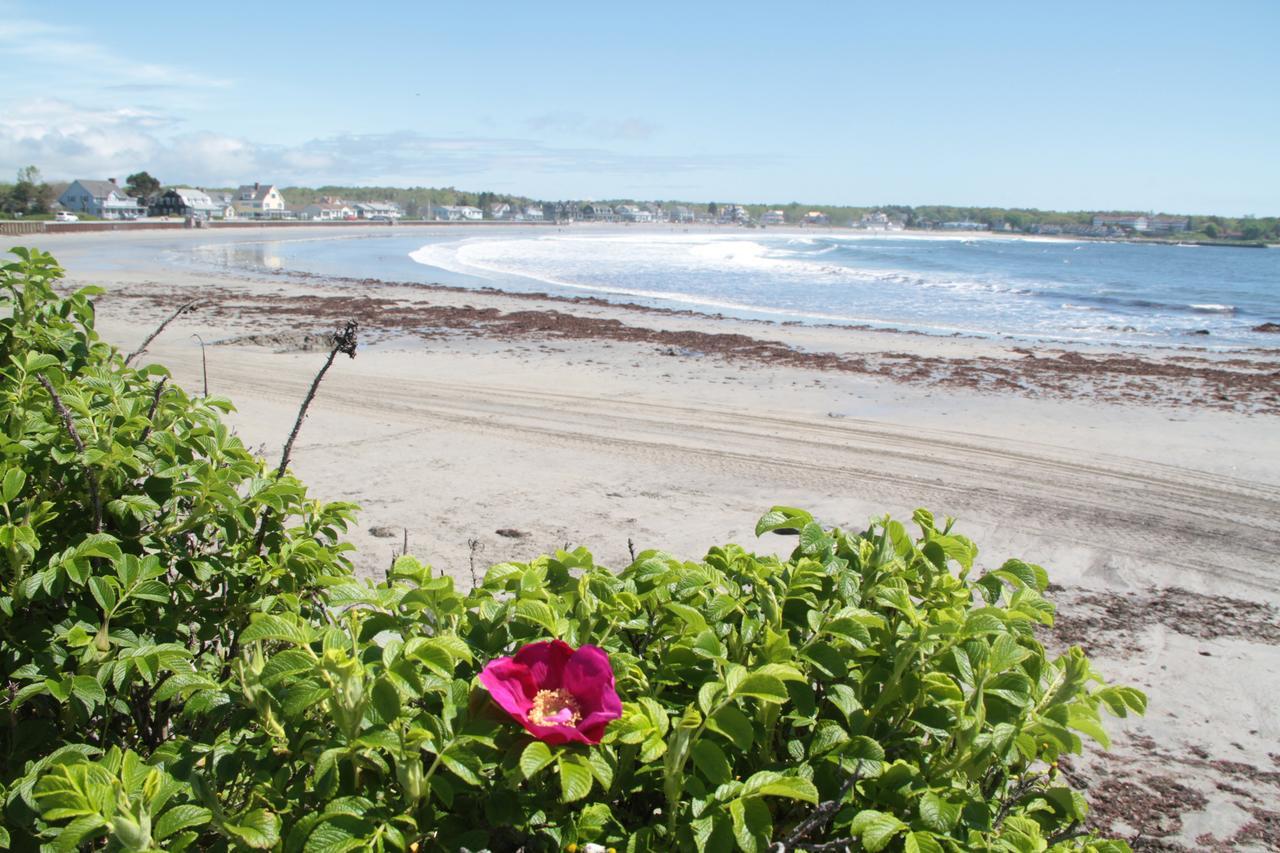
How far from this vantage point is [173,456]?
2145 mm

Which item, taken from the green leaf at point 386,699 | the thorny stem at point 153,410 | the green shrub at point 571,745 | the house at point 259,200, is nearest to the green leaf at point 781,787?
the green shrub at point 571,745

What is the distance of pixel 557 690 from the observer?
1402 mm

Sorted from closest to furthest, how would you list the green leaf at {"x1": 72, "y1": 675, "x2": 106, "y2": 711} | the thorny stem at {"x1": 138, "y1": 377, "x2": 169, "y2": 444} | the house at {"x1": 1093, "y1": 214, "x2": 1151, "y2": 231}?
the green leaf at {"x1": 72, "y1": 675, "x2": 106, "y2": 711}, the thorny stem at {"x1": 138, "y1": 377, "x2": 169, "y2": 444}, the house at {"x1": 1093, "y1": 214, "x2": 1151, "y2": 231}

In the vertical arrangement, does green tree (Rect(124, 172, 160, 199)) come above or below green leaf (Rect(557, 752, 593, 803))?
above

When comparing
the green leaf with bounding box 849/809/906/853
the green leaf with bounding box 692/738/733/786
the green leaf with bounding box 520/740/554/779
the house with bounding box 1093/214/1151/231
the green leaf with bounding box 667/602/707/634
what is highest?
the house with bounding box 1093/214/1151/231

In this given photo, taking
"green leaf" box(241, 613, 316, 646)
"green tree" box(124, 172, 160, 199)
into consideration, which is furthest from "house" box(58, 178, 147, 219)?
"green leaf" box(241, 613, 316, 646)

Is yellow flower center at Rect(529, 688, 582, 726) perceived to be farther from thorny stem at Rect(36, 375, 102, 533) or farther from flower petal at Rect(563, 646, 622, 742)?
thorny stem at Rect(36, 375, 102, 533)

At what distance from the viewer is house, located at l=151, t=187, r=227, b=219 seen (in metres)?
132

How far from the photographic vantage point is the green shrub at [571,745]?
1.30 meters

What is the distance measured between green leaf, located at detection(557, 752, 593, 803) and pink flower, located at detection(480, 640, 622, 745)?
3 cm

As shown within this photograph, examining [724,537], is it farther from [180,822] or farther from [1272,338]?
[1272,338]

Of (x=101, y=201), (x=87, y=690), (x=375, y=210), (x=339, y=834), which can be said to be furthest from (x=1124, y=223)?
(x=339, y=834)

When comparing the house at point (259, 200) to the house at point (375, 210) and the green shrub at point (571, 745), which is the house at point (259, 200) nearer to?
the house at point (375, 210)

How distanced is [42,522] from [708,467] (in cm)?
656
